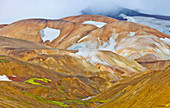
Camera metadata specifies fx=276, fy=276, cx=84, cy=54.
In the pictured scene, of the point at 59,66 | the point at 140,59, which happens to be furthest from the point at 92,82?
the point at 140,59

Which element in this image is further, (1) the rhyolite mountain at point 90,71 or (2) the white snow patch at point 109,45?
(2) the white snow patch at point 109,45

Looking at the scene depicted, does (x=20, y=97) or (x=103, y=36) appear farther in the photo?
(x=103, y=36)

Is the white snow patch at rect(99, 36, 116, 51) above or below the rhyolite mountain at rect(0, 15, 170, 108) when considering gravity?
below

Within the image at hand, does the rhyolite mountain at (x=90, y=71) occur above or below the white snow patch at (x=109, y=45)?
above

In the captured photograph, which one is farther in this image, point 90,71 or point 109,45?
point 109,45

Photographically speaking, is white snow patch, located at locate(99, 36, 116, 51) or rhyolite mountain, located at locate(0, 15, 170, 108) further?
white snow patch, located at locate(99, 36, 116, 51)

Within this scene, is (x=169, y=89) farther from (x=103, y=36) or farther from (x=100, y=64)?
(x=103, y=36)

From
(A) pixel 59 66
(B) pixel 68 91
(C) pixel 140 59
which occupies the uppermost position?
(B) pixel 68 91

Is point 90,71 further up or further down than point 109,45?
further up
